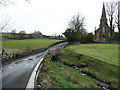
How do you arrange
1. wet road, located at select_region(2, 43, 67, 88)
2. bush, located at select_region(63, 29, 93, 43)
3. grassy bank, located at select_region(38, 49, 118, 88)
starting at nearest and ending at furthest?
grassy bank, located at select_region(38, 49, 118, 88) < wet road, located at select_region(2, 43, 67, 88) < bush, located at select_region(63, 29, 93, 43)

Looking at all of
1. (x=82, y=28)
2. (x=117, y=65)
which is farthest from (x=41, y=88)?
(x=82, y=28)

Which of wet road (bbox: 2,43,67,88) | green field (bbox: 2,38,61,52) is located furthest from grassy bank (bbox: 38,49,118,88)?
green field (bbox: 2,38,61,52)

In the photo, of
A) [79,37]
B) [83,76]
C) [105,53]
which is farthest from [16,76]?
[79,37]

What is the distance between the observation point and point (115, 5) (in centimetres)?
4750

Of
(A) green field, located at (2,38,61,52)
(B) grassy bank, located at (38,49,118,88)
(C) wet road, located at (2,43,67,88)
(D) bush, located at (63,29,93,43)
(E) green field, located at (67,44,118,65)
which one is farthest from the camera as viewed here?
(D) bush, located at (63,29,93,43)

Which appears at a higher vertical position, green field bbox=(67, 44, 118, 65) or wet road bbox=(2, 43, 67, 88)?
green field bbox=(67, 44, 118, 65)

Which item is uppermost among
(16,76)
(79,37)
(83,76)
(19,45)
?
(79,37)

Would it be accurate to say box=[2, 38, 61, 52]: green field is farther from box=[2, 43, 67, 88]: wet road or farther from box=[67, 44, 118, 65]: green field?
box=[67, 44, 118, 65]: green field

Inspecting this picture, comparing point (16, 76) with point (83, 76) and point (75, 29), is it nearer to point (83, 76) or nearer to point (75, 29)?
point (83, 76)

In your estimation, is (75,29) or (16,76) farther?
(75,29)

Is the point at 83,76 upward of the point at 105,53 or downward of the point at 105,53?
downward

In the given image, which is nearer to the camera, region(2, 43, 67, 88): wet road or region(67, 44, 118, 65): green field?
region(2, 43, 67, 88): wet road

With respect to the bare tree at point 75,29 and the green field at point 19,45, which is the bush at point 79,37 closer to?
the bare tree at point 75,29

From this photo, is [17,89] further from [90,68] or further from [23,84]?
[90,68]
